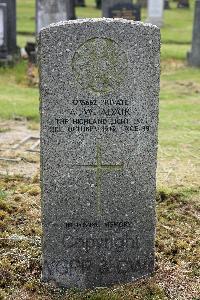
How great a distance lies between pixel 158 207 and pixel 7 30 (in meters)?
10.1

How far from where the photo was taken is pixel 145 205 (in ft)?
15.4

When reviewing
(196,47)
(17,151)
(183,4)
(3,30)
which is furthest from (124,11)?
(183,4)

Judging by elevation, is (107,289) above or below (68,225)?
below

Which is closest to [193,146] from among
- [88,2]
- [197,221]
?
[197,221]

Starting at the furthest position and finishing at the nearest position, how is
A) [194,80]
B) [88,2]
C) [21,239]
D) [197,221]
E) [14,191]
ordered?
[88,2], [194,80], [14,191], [197,221], [21,239]

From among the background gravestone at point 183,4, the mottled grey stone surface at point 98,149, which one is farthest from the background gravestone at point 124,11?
the background gravestone at point 183,4

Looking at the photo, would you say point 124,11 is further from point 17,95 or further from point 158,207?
point 158,207

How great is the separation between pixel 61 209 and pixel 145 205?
0.66 meters

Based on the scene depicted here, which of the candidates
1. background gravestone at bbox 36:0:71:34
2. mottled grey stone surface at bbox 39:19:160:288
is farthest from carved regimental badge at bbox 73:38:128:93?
background gravestone at bbox 36:0:71:34

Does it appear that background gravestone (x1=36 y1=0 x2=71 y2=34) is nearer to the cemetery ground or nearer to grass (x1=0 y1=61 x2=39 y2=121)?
grass (x1=0 y1=61 x2=39 y2=121)

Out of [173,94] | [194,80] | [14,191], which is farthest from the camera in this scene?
[194,80]

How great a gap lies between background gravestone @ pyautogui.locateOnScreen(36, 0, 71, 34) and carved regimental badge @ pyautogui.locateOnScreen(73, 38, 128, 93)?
37.4ft

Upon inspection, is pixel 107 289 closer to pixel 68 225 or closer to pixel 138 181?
pixel 68 225

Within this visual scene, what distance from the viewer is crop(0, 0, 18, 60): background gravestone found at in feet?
49.0
